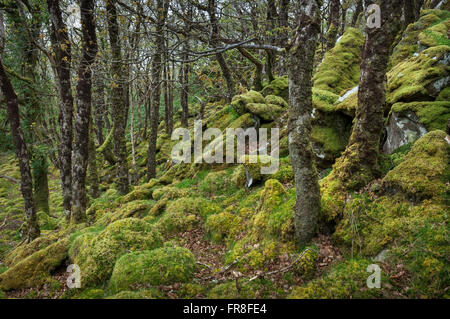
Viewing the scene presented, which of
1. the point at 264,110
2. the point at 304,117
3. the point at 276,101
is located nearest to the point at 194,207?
the point at 264,110

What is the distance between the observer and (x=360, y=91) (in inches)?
195

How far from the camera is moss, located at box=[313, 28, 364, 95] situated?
35.3ft

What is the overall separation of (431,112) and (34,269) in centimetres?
954

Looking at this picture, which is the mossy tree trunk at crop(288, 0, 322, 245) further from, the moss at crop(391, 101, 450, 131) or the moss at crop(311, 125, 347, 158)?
the moss at crop(391, 101, 450, 131)

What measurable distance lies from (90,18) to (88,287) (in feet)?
26.9

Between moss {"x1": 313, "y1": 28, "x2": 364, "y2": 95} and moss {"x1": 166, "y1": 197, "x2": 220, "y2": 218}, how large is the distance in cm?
664

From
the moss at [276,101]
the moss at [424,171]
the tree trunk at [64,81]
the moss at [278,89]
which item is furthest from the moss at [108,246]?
the moss at [278,89]

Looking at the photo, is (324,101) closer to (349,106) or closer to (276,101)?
(349,106)

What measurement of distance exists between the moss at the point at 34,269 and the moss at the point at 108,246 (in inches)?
14.5

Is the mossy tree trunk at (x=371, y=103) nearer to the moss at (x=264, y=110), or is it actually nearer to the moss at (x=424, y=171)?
the moss at (x=424, y=171)

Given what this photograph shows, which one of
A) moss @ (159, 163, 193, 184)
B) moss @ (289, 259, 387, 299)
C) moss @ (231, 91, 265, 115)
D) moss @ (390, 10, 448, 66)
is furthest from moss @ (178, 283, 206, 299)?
moss @ (390, 10, 448, 66)
